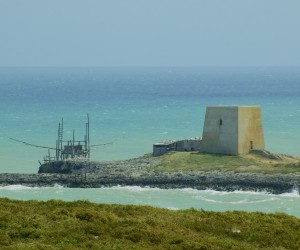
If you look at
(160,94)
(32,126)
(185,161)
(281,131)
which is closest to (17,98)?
(160,94)

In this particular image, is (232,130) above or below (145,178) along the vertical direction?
above

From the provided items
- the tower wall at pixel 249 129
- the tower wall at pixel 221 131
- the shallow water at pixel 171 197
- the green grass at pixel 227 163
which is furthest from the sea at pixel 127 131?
the tower wall at pixel 249 129

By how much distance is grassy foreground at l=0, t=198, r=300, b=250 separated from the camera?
19.0 metres

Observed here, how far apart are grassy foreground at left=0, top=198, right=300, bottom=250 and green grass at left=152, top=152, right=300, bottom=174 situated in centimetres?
3329

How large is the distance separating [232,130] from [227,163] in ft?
6.59

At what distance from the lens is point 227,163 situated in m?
57.1

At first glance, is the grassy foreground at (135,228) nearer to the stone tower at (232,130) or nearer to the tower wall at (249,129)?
the stone tower at (232,130)

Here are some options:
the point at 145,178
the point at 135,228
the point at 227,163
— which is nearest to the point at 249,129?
the point at 227,163

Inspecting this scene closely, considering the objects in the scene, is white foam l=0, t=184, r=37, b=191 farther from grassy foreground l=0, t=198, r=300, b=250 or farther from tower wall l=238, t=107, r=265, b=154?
grassy foreground l=0, t=198, r=300, b=250

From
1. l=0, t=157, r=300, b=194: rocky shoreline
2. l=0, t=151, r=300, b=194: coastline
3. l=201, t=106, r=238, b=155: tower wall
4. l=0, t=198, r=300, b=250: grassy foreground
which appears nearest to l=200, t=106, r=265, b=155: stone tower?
l=201, t=106, r=238, b=155: tower wall

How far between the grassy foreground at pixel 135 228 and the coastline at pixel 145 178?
30420mm

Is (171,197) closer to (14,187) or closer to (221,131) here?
(221,131)

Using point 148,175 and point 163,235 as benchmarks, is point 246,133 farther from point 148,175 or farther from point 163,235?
point 163,235

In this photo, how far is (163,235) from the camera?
64.4 feet
